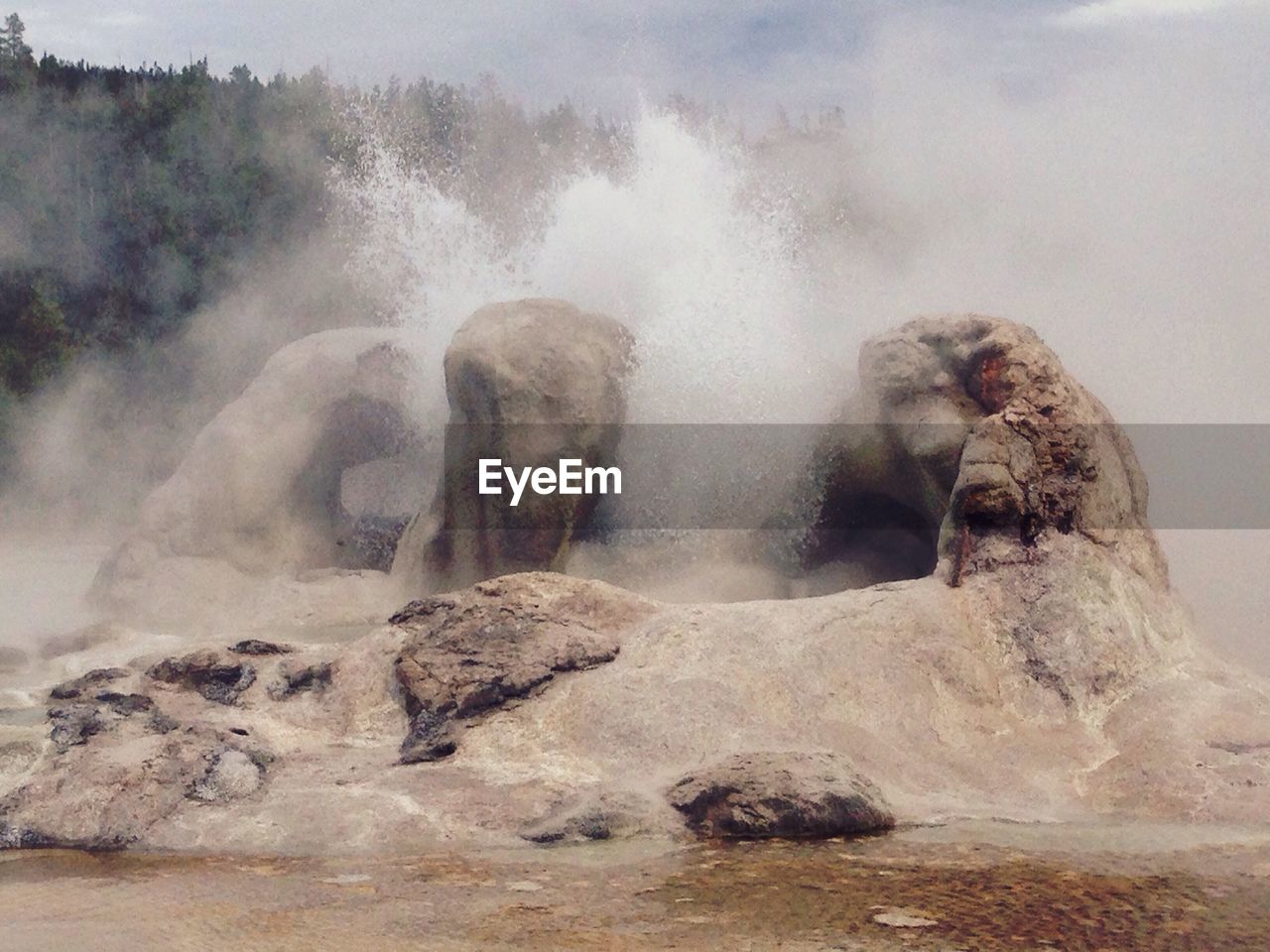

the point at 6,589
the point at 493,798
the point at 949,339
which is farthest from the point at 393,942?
the point at 6,589

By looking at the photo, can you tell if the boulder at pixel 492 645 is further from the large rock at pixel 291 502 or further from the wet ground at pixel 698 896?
the large rock at pixel 291 502

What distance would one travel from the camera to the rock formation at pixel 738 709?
5.09 metres

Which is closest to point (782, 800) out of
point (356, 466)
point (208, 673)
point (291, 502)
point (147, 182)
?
point (208, 673)

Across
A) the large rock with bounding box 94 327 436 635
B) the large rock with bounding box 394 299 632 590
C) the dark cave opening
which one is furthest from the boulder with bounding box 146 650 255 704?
the dark cave opening

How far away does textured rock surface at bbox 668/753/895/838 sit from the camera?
4.98 metres

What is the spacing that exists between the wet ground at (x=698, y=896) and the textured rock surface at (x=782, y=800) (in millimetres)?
113

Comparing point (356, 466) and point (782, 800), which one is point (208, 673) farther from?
point (356, 466)

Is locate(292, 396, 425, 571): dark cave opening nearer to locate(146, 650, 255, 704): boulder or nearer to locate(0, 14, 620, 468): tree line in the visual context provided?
→ locate(146, 650, 255, 704): boulder

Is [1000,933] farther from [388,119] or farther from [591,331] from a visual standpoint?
[388,119]

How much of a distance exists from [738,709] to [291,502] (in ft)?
21.9

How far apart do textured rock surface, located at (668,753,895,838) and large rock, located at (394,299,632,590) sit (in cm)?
451

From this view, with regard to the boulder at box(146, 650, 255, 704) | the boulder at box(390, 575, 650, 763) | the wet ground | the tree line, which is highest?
the tree line

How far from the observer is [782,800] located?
5.02 m

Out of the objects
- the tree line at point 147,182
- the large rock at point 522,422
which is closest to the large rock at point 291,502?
the large rock at point 522,422
